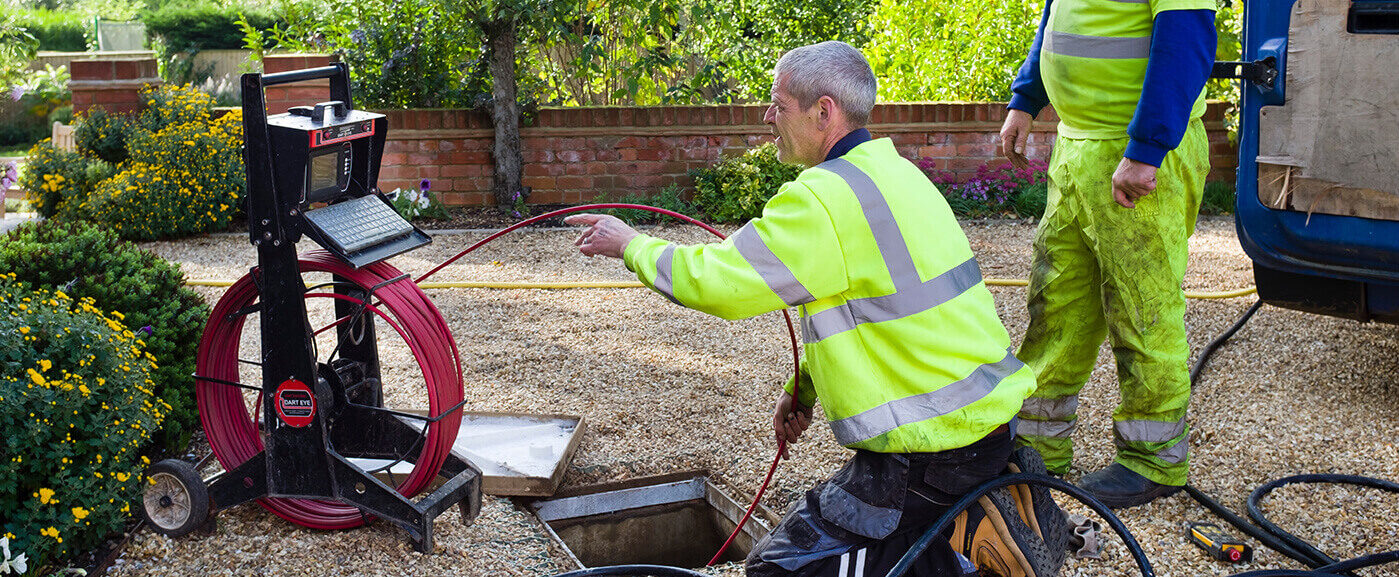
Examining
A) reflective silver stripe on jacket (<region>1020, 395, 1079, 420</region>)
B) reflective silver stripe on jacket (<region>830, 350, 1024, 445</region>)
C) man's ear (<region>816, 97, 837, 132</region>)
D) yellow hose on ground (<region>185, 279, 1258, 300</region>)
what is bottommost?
yellow hose on ground (<region>185, 279, 1258, 300</region>)

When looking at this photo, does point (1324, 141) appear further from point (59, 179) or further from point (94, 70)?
point (94, 70)

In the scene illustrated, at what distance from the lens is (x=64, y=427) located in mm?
2836

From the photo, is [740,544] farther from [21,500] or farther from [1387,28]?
[1387,28]

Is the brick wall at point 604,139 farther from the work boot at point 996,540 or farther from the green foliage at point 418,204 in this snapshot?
the work boot at point 996,540

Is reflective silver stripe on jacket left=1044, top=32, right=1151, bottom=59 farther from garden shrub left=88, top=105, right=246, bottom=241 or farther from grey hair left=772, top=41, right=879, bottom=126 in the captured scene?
garden shrub left=88, top=105, right=246, bottom=241

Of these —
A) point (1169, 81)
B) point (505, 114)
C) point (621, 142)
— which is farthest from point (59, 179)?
point (1169, 81)

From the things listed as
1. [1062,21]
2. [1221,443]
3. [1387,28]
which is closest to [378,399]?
[1062,21]

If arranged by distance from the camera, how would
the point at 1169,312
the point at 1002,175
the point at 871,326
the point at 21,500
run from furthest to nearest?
the point at 1002,175
the point at 1169,312
the point at 21,500
the point at 871,326

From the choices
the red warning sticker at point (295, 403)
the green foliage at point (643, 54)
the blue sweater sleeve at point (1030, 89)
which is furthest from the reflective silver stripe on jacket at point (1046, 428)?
the green foliage at point (643, 54)

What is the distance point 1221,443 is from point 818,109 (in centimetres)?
224

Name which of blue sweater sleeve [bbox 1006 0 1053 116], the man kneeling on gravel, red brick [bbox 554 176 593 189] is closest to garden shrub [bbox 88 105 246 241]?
red brick [bbox 554 176 593 189]

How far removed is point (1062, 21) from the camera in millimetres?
3170

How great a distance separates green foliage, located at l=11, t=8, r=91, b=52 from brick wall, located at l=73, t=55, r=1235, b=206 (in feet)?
41.6

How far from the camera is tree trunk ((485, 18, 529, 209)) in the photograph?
7062 mm
